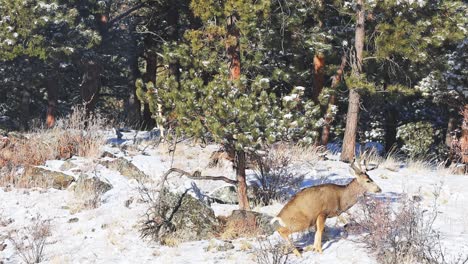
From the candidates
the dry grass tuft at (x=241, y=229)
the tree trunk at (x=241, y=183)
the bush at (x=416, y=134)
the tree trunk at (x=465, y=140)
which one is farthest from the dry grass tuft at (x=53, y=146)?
the bush at (x=416, y=134)

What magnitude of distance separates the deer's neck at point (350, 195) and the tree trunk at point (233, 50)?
9.81 ft

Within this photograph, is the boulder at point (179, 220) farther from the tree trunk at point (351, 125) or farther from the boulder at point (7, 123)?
the boulder at point (7, 123)

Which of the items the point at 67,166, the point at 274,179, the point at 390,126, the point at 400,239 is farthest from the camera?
the point at 390,126

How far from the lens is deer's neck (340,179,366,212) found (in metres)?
9.19

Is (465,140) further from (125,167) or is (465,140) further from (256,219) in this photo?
(256,219)

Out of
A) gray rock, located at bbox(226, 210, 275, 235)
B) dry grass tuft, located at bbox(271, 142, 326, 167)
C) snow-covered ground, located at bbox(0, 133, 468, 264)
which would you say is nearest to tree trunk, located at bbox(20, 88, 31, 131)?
snow-covered ground, located at bbox(0, 133, 468, 264)

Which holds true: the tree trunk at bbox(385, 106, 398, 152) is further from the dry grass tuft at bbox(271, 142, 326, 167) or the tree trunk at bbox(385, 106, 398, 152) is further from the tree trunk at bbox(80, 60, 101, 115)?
the tree trunk at bbox(80, 60, 101, 115)

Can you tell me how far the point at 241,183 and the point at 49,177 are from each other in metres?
4.36

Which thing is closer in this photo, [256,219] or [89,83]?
[256,219]

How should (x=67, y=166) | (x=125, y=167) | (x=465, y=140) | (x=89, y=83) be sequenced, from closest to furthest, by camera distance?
(x=125, y=167) → (x=67, y=166) → (x=465, y=140) → (x=89, y=83)

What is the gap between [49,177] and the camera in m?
12.9

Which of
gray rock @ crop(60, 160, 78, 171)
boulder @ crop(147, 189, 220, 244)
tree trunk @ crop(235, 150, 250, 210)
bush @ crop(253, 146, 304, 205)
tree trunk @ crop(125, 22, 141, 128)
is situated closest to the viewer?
boulder @ crop(147, 189, 220, 244)

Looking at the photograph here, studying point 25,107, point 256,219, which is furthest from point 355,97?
point 25,107

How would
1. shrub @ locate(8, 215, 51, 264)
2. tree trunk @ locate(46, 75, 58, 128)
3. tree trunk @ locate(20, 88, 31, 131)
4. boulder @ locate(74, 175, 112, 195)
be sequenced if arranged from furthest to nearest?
tree trunk @ locate(20, 88, 31, 131)
tree trunk @ locate(46, 75, 58, 128)
boulder @ locate(74, 175, 112, 195)
shrub @ locate(8, 215, 51, 264)
